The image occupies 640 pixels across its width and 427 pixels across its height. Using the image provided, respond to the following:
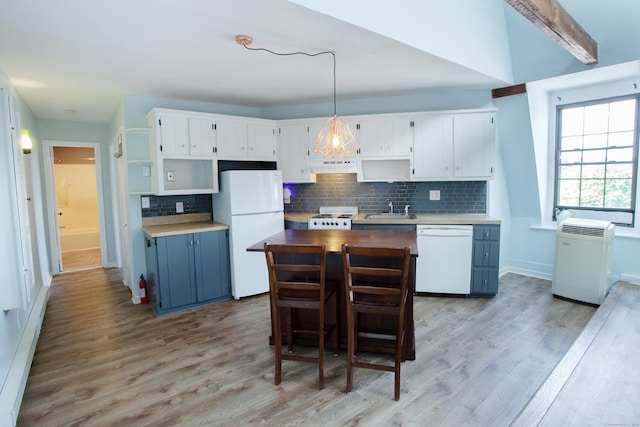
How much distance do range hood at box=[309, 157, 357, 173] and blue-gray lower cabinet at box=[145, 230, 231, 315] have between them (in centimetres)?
143

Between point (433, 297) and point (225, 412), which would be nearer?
point (225, 412)

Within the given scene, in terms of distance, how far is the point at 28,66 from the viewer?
2.88m

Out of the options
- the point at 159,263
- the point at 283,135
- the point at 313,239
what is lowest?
the point at 159,263

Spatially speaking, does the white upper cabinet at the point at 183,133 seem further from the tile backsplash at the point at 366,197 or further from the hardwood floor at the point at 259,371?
the hardwood floor at the point at 259,371

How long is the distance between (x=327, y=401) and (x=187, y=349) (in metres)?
1.35

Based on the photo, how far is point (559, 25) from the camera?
8.68ft

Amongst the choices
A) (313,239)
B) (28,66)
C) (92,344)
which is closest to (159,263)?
(92,344)

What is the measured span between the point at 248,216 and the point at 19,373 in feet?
7.45

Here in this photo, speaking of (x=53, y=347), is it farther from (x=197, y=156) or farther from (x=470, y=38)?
(x=470, y=38)

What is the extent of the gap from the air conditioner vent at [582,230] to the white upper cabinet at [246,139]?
342 centimetres

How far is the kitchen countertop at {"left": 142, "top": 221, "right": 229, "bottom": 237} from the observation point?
11.6ft

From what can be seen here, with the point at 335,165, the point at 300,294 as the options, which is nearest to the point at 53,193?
the point at 335,165

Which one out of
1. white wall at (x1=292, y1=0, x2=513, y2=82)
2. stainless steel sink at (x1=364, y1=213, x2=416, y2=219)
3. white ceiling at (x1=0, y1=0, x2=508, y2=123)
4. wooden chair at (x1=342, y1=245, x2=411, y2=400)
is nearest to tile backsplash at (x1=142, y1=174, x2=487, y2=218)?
stainless steel sink at (x1=364, y1=213, x2=416, y2=219)

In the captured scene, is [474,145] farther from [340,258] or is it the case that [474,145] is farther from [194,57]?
[194,57]
